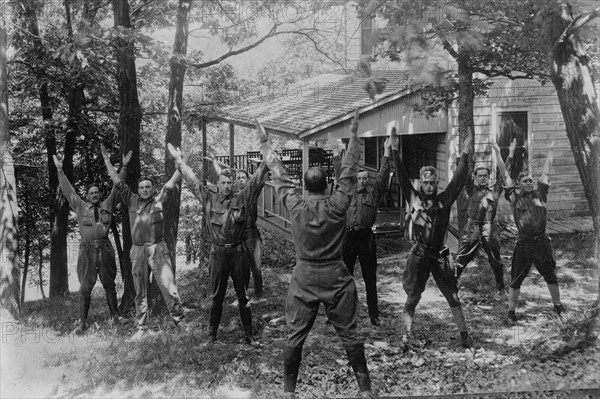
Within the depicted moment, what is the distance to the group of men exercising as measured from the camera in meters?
5.19

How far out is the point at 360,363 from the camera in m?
5.24

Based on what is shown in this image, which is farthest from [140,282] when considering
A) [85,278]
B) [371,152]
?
[371,152]

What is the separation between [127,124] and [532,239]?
5300 millimetres

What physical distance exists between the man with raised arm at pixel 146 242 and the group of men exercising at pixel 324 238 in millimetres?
12

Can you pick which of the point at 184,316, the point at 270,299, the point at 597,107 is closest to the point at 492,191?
the point at 597,107

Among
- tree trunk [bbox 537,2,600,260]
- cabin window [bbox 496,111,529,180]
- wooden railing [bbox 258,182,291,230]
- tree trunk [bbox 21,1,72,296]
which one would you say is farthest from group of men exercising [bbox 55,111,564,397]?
wooden railing [bbox 258,182,291,230]

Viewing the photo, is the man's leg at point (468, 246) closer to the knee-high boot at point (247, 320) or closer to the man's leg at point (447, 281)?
the man's leg at point (447, 281)

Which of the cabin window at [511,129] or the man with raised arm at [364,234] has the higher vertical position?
the cabin window at [511,129]

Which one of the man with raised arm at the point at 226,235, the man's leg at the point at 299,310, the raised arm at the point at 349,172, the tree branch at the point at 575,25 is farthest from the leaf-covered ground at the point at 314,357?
the tree branch at the point at 575,25

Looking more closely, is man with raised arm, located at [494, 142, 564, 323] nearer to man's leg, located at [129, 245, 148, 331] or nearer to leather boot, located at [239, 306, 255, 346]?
leather boot, located at [239, 306, 255, 346]

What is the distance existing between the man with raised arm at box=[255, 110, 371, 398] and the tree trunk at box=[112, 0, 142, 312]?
2980 millimetres

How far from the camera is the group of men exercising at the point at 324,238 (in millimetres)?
5188

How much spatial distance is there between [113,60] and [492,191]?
5279 mm

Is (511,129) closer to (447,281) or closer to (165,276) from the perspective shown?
(447,281)
